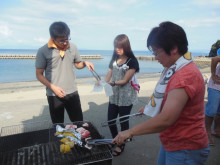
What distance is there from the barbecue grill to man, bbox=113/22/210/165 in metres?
0.58

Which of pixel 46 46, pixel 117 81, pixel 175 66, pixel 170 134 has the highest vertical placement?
pixel 46 46

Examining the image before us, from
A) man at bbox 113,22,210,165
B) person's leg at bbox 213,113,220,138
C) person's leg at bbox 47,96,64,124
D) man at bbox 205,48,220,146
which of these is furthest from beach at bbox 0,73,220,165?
man at bbox 113,22,210,165

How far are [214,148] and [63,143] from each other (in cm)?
282

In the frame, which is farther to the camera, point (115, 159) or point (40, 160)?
point (115, 159)

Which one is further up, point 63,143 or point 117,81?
point 117,81

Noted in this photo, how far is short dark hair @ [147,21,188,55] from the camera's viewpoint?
1255 mm

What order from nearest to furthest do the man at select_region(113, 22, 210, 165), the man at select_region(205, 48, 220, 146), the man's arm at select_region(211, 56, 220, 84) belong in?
the man at select_region(113, 22, 210, 165)
the man's arm at select_region(211, 56, 220, 84)
the man at select_region(205, 48, 220, 146)

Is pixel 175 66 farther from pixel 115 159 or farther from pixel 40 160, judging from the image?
pixel 115 159

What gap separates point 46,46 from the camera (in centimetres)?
263

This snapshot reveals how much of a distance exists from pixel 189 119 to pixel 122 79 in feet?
5.48

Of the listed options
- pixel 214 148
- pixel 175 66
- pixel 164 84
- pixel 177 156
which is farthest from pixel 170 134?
pixel 214 148

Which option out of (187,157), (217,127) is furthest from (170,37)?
(217,127)

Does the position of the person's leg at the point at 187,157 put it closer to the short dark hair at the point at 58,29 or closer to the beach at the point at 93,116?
the beach at the point at 93,116

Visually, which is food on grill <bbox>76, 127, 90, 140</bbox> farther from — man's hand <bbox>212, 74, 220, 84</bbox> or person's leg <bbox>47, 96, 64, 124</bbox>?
man's hand <bbox>212, 74, 220, 84</bbox>
